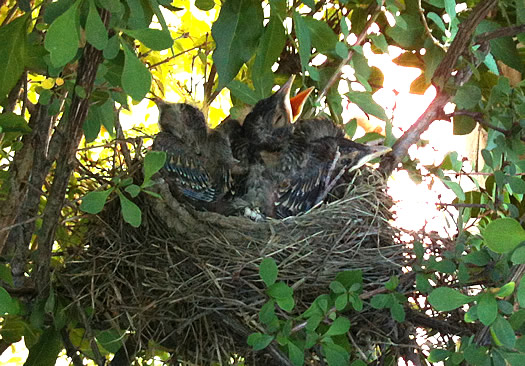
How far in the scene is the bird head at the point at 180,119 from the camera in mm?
1614

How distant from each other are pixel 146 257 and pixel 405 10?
2.62 ft

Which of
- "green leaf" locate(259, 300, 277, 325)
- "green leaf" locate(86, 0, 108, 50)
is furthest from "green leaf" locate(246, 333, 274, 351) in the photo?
"green leaf" locate(86, 0, 108, 50)

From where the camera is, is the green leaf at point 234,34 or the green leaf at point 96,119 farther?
the green leaf at point 96,119

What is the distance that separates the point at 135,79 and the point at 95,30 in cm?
7

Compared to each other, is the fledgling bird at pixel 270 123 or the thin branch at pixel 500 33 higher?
the fledgling bird at pixel 270 123

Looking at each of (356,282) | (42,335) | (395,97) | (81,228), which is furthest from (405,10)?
(42,335)

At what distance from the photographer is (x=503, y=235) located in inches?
32.6

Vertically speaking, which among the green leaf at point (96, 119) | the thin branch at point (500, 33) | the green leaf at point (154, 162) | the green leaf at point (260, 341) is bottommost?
the green leaf at point (260, 341)

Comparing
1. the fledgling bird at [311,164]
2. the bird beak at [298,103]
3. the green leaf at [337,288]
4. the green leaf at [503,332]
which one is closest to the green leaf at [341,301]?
the green leaf at [337,288]

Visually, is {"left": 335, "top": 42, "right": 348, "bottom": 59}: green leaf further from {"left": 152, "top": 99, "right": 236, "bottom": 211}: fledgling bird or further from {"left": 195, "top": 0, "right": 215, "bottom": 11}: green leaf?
{"left": 152, "top": 99, "right": 236, "bottom": 211}: fledgling bird

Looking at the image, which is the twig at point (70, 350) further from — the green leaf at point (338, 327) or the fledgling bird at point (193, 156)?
the green leaf at point (338, 327)

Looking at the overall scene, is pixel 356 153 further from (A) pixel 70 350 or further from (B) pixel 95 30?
(B) pixel 95 30

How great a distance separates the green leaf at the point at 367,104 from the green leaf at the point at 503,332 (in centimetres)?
70

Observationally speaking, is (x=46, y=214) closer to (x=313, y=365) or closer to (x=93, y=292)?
(x=93, y=292)
